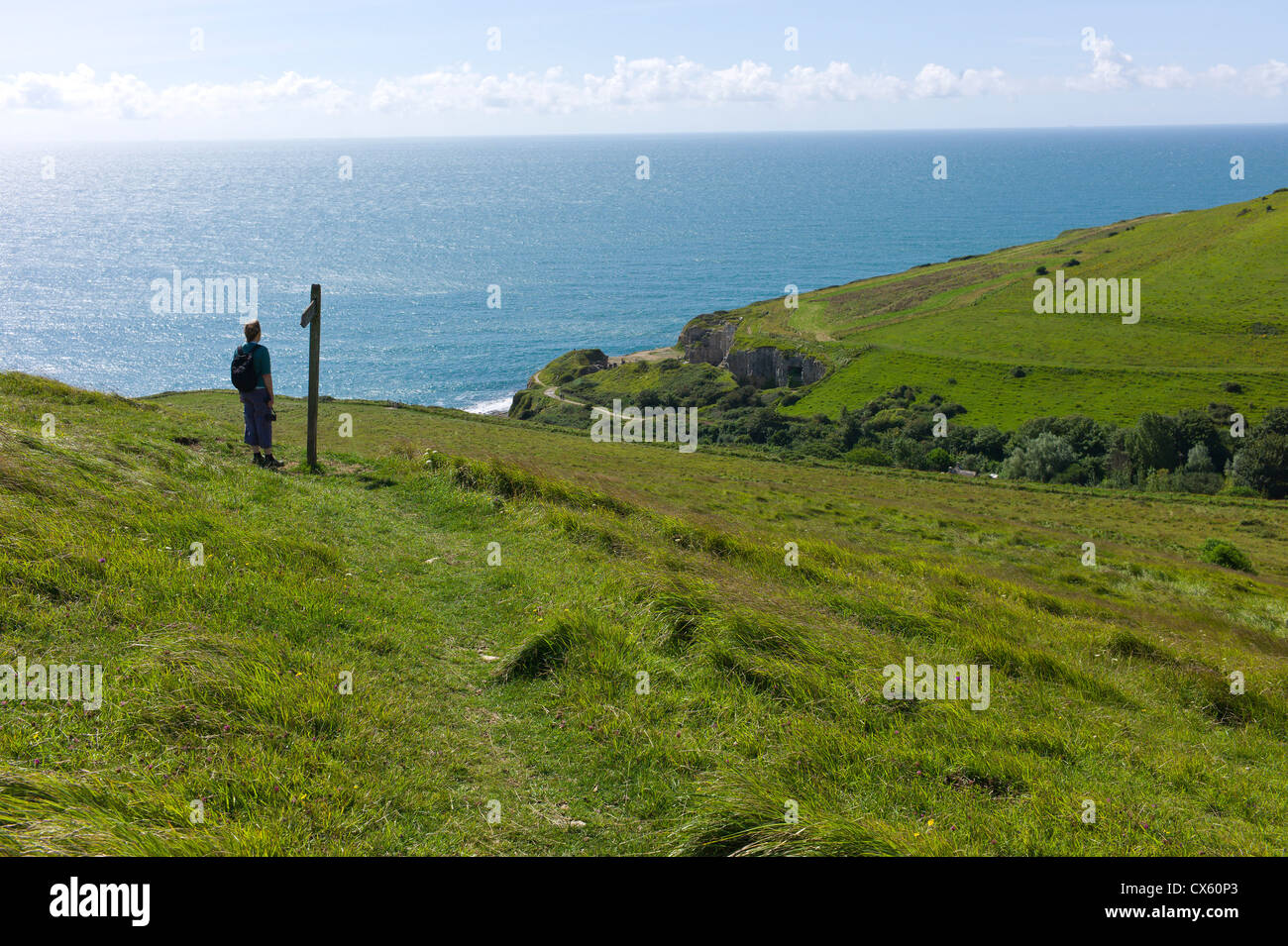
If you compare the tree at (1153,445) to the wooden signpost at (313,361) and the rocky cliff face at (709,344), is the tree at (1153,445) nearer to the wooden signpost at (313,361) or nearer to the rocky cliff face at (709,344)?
the rocky cliff face at (709,344)

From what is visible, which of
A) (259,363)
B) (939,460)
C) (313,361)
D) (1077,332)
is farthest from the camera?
(1077,332)

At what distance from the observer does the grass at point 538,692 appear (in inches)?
216

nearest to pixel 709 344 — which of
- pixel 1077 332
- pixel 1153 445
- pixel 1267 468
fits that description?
pixel 1077 332

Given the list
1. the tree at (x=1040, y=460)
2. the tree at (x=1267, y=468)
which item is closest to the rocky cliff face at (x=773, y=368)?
the tree at (x=1040, y=460)

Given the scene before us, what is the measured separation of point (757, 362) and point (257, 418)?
97.6 meters

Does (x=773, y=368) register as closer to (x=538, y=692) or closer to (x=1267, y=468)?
(x=1267, y=468)

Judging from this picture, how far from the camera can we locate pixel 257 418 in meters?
16.1

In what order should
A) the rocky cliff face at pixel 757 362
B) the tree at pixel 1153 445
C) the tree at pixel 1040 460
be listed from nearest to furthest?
the tree at pixel 1040 460
the tree at pixel 1153 445
the rocky cliff face at pixel 757 362

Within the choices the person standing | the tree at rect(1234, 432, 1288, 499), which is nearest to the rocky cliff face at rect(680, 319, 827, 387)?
the tree at rect(1234, 432, 1288, 499)

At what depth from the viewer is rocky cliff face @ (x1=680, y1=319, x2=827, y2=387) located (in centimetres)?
10662

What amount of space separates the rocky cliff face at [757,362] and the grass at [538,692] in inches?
3661

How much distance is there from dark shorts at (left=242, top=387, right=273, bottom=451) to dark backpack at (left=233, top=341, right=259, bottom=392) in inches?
9.2
